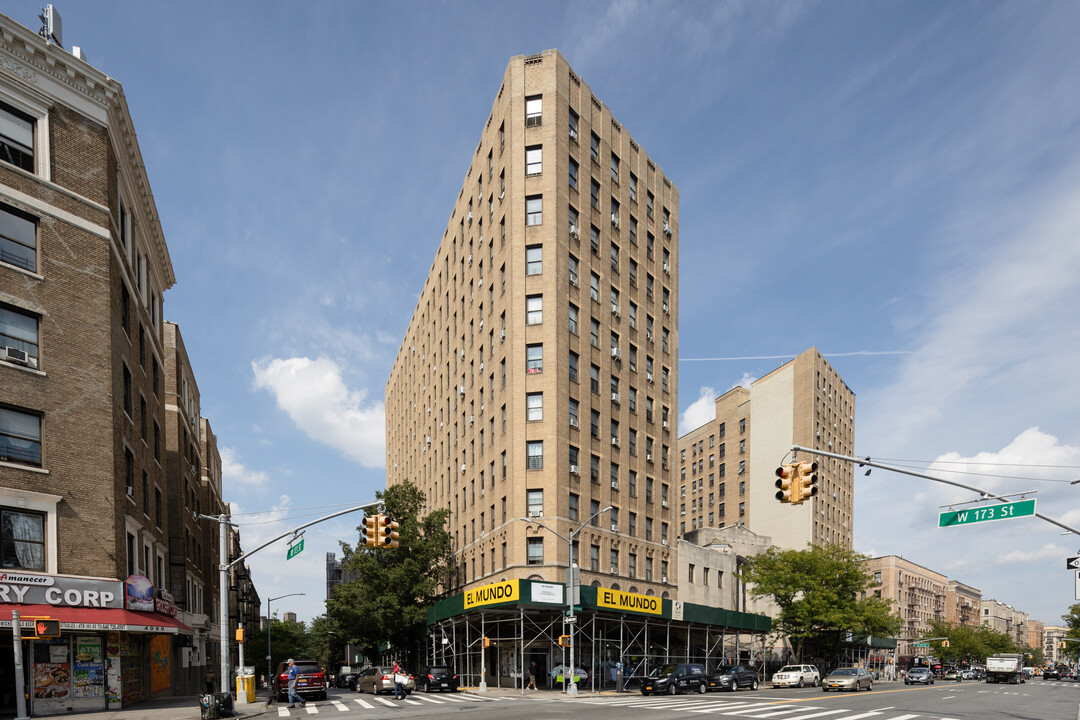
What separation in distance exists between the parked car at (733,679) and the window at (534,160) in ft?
106

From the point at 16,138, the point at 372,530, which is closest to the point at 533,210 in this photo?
the point at 16,138

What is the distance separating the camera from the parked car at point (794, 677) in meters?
49.2

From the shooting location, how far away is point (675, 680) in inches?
1479

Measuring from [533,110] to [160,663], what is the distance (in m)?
38.4

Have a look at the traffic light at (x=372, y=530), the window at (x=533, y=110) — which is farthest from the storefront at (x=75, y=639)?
the window at (x=533, y=110)

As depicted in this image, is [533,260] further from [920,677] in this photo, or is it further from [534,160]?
[920,677]

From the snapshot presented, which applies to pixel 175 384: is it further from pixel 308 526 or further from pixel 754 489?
pixel 754 489

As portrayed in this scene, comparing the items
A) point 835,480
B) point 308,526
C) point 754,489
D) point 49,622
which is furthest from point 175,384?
point 835,480

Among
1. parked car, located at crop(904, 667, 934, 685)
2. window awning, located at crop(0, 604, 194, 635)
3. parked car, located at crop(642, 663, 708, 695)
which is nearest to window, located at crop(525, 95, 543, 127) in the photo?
parked car, located at crop(642, 663, 708, 695)

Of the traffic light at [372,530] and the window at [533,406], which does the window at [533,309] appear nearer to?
the window at [533,406]

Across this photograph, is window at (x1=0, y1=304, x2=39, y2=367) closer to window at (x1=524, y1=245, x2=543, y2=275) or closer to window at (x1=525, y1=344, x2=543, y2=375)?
window at (x1=525, y1=344, x2=543, y2=375)

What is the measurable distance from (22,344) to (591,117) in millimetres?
38114

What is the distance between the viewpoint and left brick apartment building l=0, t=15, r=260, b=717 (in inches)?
927

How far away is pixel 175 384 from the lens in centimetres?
4972
